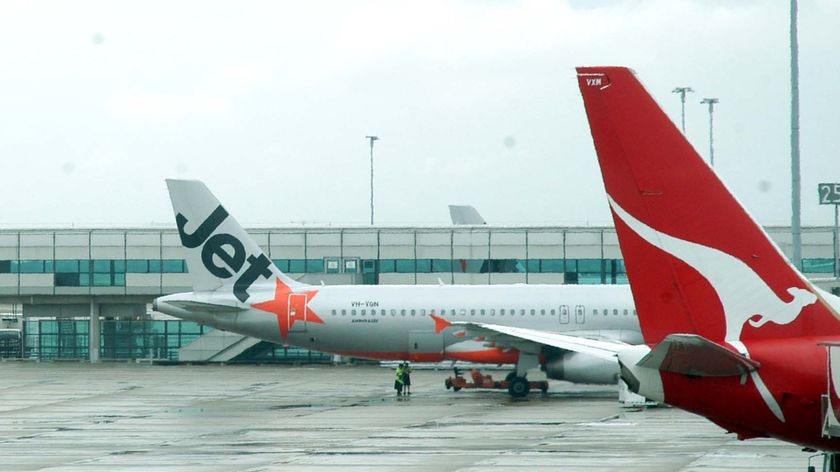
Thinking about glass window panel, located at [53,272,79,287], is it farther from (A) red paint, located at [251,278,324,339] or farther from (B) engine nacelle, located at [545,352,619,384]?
(B) engine nacelle, located at [545,352,619,384]

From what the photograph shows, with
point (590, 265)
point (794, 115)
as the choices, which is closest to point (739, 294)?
point (794, 115)

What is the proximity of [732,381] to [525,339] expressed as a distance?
28.7 metres

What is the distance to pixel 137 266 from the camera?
64.9 m

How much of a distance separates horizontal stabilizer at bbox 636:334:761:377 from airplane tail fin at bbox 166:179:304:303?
115 feet

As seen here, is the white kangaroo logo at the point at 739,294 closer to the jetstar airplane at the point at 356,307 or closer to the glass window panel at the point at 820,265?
the jetstar airplane at the point at 356,307

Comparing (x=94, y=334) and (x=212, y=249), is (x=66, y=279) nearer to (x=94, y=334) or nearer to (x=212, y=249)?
(x=94, y=334)

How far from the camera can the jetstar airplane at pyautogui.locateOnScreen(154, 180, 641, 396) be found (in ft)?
151

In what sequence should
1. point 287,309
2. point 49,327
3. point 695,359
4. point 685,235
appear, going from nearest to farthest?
1. point 695,359
2. point 685,235
3. point 287,309
4. point 49,327

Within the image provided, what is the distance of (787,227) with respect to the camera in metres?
61.8

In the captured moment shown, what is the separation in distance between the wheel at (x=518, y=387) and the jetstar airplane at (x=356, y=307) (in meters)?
1.80

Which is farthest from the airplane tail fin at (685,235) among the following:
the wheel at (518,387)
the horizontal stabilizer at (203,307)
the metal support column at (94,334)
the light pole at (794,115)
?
the metal support column at (94,334)

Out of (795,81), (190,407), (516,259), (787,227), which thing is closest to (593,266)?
(516,259)

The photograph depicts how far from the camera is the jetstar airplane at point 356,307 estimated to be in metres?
45.9

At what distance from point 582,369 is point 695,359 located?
97.0 ft
